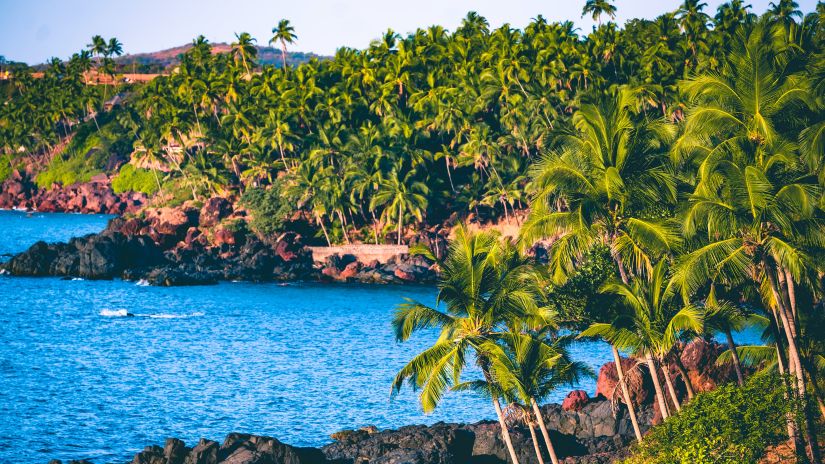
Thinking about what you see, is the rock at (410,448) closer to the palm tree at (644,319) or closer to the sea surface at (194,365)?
the sea surface at (194,365)

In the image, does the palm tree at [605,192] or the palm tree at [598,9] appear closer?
the palm tree at [605,192]

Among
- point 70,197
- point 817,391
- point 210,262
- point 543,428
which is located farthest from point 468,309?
point 70,197

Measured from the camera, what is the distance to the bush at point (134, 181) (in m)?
152

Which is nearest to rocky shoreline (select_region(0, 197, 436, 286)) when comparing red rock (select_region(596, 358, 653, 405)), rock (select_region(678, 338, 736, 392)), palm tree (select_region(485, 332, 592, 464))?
red rock (select_region(596, 358, 653, 405))

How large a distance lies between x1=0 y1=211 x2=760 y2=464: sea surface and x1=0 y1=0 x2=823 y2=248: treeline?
13.4 metres

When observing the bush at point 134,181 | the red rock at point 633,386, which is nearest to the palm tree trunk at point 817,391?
the red rock at point 633,386

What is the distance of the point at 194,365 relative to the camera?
5884 centimetres

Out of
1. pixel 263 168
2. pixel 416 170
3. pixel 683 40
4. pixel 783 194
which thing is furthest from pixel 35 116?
pixel 783 194

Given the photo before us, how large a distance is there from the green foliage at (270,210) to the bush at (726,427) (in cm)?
7265

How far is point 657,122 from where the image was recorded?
3222 cm

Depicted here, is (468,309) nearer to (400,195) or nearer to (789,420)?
(789,420)

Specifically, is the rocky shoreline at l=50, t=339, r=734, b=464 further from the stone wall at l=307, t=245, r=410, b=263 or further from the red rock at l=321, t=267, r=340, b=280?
the stone wall at l=307, t=245, r=410, b=263

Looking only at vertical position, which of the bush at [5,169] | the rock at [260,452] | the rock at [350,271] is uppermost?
the bush at [5,169]

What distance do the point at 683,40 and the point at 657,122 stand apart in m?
78.8
